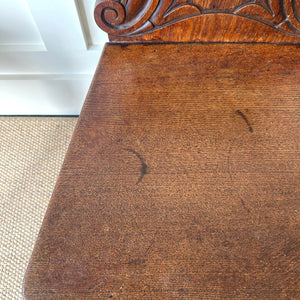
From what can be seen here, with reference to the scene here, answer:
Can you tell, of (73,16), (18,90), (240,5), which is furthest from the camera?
(18,90)

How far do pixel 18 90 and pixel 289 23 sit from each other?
806 mm

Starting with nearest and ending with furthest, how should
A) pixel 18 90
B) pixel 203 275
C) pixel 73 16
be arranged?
pixel 203 275
pixel 73 16
pixel 18 90

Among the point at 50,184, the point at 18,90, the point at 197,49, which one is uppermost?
the point at 197,49

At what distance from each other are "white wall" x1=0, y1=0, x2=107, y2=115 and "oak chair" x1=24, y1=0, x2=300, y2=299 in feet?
0.96

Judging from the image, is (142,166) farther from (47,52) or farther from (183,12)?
(47,52)

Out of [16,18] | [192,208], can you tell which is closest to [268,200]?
[192,208]

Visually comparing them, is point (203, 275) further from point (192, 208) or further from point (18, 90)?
point (18, 90)

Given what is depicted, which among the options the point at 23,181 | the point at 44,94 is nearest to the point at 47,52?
the point at 44,94

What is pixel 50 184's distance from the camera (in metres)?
0.94

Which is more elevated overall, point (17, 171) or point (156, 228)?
point (156, 228)

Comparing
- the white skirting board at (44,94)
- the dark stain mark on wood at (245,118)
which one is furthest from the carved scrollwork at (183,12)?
the white skirting board at (44,94)

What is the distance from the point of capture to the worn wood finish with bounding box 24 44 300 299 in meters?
0.29

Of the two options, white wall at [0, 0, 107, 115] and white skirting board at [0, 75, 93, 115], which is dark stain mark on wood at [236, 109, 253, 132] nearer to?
white wall at [0, 0, 107, 115]

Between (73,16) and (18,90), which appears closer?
(73,16)
